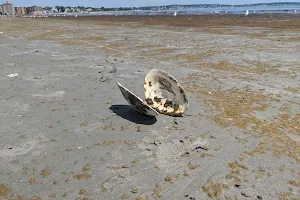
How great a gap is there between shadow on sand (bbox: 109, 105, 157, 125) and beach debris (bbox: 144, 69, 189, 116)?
444 millimetres

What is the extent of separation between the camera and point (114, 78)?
1070cm

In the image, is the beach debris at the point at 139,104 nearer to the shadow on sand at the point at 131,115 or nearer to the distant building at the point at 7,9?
the shadow on sand at the point at 131,115

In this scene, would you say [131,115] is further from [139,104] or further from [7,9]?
[7,9]

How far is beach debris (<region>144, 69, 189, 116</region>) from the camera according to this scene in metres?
7.26

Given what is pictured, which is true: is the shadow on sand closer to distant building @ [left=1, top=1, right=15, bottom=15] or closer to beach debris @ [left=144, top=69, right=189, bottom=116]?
beach debris @ [left=144, top=69, right=189, bottom=116]

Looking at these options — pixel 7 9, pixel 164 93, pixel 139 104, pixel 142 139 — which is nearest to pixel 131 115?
pixel 139 104

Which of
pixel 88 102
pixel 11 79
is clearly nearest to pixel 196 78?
pixel 88 102

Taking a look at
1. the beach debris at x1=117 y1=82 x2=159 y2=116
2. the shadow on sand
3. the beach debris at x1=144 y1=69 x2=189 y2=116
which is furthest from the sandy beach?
the beach debris at x1=144 y1=69 x2=189 y2=116

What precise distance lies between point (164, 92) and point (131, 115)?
3.28ft

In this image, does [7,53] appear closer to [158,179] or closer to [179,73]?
[179,73]

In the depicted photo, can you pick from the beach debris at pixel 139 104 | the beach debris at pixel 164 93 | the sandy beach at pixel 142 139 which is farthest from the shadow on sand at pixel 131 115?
the beach debris at pixel 164 93

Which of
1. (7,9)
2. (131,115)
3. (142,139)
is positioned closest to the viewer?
(142,139)

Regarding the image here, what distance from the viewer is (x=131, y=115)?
23.2 ft

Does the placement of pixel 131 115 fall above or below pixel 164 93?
below
